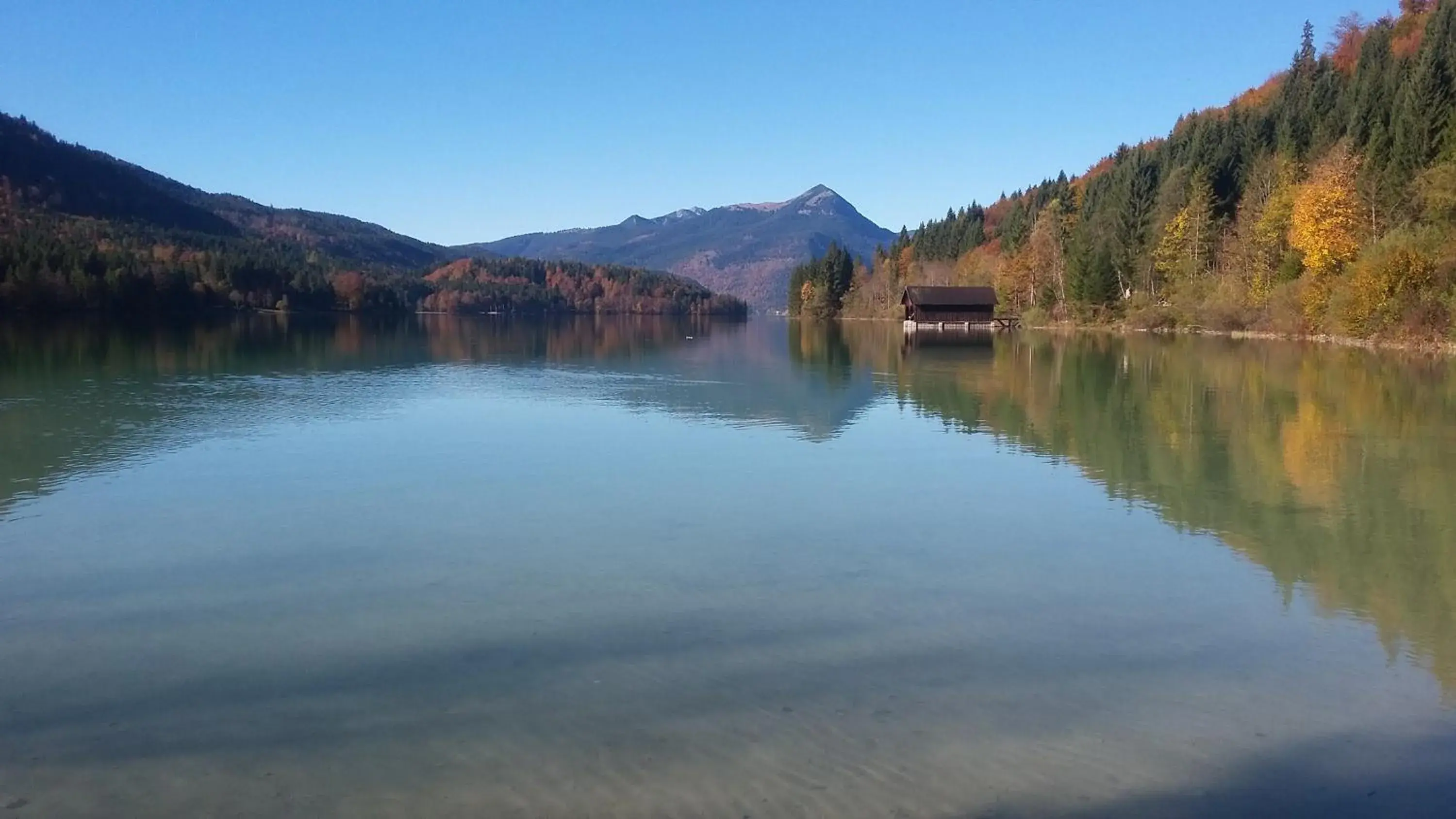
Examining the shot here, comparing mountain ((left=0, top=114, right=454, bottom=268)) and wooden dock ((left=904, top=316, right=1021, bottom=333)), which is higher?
mountain ((left=0, top=114, right=454, bottom=268))

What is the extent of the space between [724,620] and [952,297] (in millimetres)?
73028

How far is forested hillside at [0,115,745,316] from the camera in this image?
68.2 meters

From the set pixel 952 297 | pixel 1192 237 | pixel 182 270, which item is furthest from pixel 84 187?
pixel 1192 237

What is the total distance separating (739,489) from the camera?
40.4ft

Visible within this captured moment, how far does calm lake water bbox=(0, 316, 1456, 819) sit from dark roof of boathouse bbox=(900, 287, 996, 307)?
59389 millimetres

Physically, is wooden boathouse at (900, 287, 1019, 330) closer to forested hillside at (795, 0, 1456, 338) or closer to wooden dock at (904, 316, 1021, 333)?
wooden dock at (904, 316, 1021, 333)

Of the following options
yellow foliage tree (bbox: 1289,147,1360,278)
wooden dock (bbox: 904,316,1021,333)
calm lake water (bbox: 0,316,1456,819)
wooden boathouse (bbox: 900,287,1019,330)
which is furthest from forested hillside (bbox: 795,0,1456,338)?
calm lake water (bbox: 0,316,1456,819)

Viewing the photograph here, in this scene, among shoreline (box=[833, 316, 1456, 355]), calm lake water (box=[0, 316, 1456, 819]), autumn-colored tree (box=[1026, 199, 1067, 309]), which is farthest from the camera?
autumn-colored tree (box=[1026, 199, 1067, 309])

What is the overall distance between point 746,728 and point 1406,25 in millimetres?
84197

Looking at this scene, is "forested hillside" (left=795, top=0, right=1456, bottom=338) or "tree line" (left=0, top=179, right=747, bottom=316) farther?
"tree line" (left=0, top=179, right=747, bottom=316)

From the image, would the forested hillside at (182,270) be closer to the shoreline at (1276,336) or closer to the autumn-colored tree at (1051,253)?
the shoreline at (1276,336)

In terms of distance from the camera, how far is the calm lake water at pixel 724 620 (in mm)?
4891

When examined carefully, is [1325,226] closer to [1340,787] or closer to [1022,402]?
[1022,402]

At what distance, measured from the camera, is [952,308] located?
7662cm
